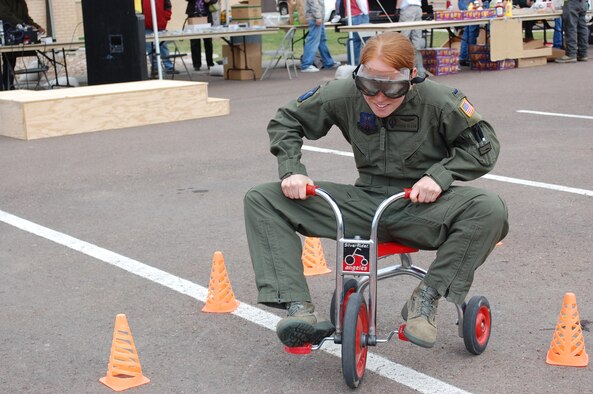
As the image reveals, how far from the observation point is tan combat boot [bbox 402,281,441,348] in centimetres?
398

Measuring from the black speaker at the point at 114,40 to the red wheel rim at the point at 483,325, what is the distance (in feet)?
36.7

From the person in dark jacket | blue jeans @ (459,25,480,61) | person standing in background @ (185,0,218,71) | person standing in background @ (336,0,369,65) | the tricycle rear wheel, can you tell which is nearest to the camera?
the tricycle rear wheel

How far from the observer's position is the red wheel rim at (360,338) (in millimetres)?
3893

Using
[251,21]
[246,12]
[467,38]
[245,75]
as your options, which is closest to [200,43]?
[251,21]

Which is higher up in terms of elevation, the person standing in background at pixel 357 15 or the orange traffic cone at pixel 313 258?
the person standing in background at pixel 357 15

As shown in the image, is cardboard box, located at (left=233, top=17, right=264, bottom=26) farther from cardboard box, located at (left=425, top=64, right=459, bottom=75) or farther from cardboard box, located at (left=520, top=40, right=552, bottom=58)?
cardboard box, located at (left=520, top=40, right=552, bottom=58)

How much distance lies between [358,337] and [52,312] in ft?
6.37

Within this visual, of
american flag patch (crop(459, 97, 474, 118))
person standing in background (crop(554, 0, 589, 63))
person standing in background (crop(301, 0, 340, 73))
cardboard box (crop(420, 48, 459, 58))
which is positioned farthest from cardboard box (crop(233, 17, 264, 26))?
american flag patch (crop(459, 97, 474, 118))

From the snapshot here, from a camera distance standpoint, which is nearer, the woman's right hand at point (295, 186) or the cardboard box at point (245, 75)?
the woman's right hand at point (295, 186)

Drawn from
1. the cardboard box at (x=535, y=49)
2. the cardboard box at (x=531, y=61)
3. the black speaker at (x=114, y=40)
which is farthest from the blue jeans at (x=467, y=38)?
the black speaker at (x=114, y=40)

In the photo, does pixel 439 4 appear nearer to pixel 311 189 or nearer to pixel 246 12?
pixel 246 12

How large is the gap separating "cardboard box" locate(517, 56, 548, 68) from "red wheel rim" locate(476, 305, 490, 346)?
48.8ft

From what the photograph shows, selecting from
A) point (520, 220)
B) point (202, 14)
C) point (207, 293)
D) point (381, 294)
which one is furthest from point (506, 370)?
point (202, 14)

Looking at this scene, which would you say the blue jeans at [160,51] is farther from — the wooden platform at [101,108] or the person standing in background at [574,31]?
the person standing in background at [574,31]
